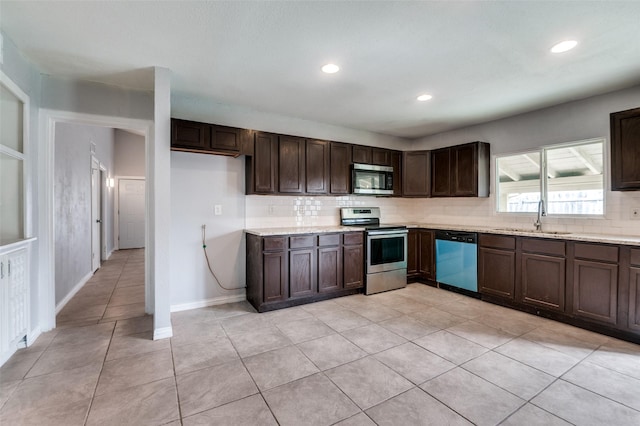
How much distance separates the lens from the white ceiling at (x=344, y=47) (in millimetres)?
1943

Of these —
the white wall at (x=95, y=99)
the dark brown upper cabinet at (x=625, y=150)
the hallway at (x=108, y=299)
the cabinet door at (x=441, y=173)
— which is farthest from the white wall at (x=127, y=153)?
the dark brown upper cabinet at (x=625, y=150)

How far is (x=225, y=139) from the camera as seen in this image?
3471 millimetres

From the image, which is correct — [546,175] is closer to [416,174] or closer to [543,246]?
[543,246]

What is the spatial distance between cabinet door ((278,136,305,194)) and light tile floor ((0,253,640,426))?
1648mm

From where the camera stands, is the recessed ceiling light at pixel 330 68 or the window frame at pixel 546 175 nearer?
the recessed ceiling light at pixel 330 68

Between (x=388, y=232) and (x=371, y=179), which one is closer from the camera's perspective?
(x=388, y=232)

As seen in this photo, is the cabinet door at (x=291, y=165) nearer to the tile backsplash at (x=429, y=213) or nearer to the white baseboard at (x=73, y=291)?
the tile backsplash at (x=429, y=213)

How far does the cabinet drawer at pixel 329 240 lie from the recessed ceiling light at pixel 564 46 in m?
2.84

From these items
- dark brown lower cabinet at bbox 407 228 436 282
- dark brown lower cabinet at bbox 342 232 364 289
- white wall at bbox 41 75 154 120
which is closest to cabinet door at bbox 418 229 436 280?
dark brown lower cabinet at bbox 407 228 436 282

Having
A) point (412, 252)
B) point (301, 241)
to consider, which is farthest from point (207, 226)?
point (412, 252)

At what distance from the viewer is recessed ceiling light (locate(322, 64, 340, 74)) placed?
8.83ft

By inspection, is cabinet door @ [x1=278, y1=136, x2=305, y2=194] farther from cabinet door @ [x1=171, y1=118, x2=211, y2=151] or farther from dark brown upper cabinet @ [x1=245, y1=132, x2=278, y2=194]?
cabinet door @ [x1=171, y1=118, x2=211, y2=151]

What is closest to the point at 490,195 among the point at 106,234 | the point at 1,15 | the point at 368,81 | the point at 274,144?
the point at 368,81

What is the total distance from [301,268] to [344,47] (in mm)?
2467
